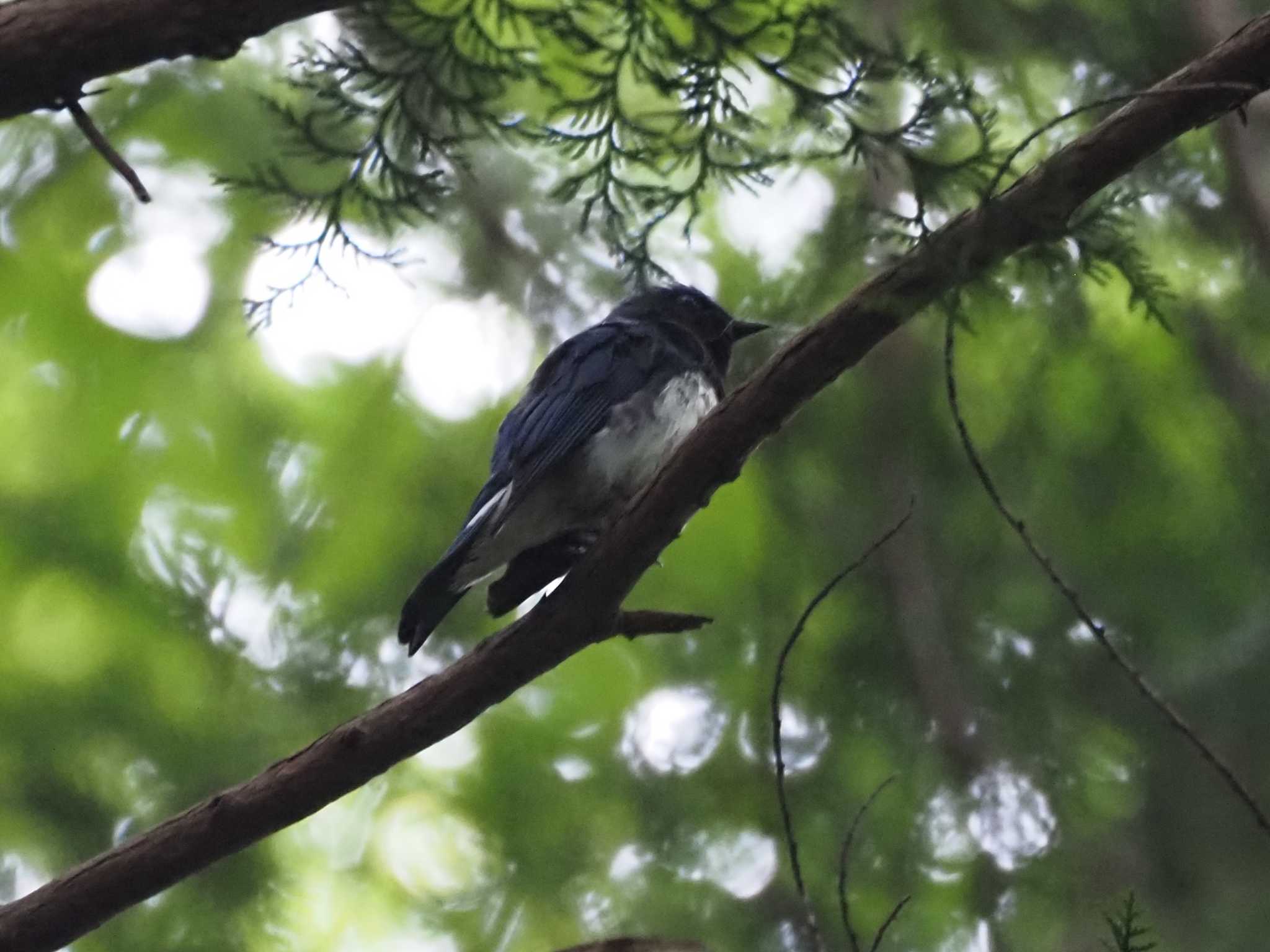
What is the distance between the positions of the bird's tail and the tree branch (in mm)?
391

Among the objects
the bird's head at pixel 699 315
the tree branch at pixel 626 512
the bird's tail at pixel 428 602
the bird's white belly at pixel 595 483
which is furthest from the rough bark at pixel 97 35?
the bird's head at pixel 699 315

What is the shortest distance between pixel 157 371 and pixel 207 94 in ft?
3.67

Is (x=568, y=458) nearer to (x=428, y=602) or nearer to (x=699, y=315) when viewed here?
(x=428, y=602)

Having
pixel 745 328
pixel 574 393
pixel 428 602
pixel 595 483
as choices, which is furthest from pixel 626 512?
pixel 745 328

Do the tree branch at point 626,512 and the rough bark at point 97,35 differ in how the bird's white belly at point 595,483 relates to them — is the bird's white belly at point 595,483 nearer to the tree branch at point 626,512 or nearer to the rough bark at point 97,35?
the tree branch at point 626,512

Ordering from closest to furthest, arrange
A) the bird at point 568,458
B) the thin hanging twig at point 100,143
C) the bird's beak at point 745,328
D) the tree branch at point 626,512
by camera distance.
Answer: the tree branch at point 626,512, the thin hanging twig at point 100,143, the bird at point 568,458, the bird's beak at point 745,328

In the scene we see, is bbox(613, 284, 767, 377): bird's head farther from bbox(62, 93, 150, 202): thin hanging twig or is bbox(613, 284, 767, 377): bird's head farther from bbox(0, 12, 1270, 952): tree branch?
bbox(62, 93, 150, 202): thin hanging twig

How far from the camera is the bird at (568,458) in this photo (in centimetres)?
343

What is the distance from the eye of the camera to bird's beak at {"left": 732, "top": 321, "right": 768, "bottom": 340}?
436 centimetres

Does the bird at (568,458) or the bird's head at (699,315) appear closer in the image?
the bird at (568,458)

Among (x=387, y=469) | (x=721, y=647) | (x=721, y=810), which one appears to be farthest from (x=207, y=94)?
(x=721, y=810)

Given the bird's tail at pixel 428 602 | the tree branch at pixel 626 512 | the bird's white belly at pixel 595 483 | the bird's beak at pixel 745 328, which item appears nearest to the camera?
the tree branch at pixel 626 512

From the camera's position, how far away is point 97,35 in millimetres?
2369

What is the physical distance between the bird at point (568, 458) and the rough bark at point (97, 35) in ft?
4.24
